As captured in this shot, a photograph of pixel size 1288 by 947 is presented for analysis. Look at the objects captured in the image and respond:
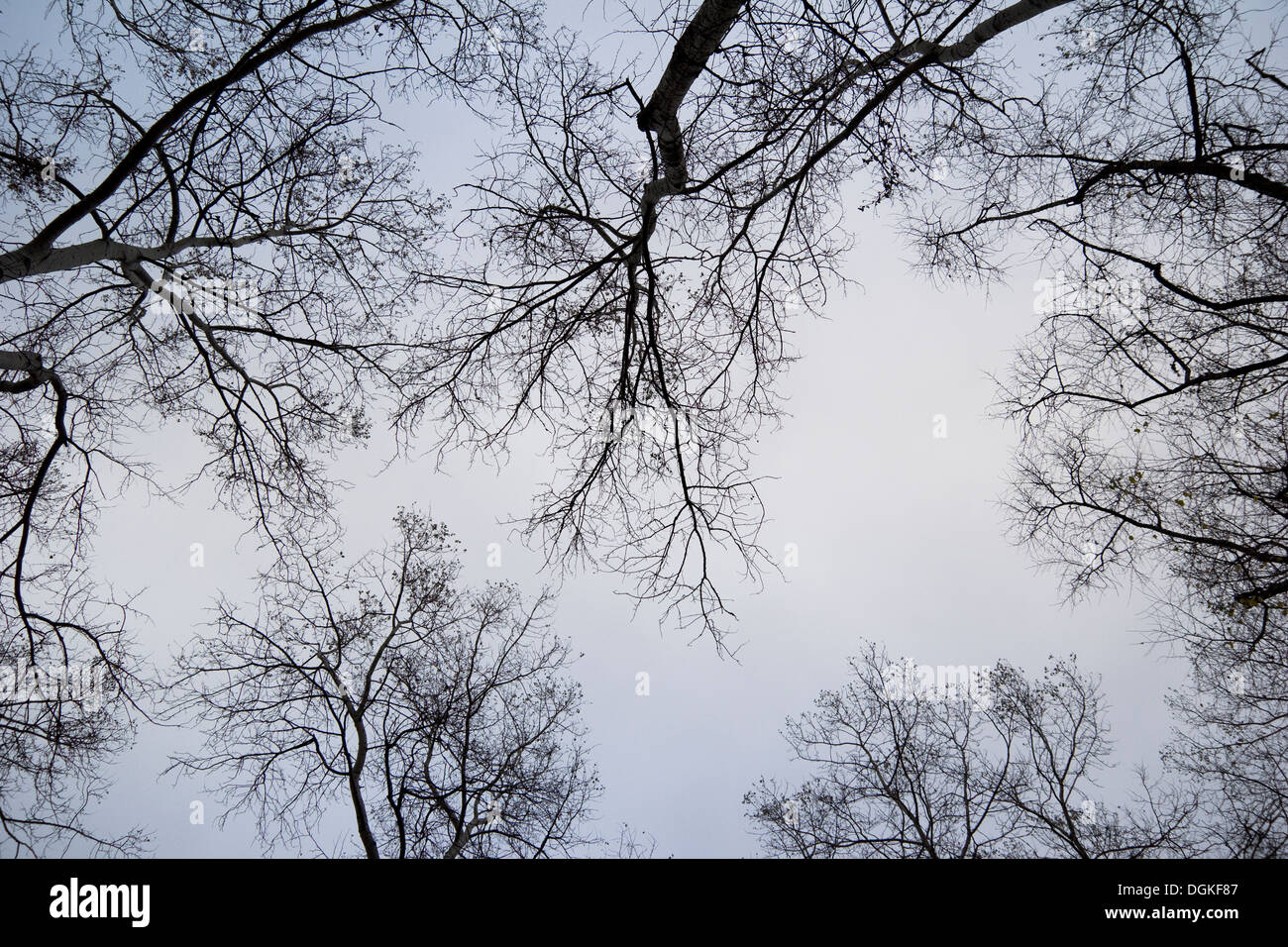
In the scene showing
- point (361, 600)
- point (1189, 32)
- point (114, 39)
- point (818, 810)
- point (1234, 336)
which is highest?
point (114, 39)

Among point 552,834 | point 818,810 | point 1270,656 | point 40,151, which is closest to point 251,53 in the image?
point 40,151

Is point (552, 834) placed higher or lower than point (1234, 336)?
lower

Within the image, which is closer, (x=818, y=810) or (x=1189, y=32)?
(x=1189, y=32)

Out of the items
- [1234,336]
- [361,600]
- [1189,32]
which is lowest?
[361,600]

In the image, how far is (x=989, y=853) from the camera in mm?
10539

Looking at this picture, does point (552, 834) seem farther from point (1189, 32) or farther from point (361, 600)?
point (1189, 32)

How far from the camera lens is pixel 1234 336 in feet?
22.3

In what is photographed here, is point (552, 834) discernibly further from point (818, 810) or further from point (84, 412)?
point (84, 412)

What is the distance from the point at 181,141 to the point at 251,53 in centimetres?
137
